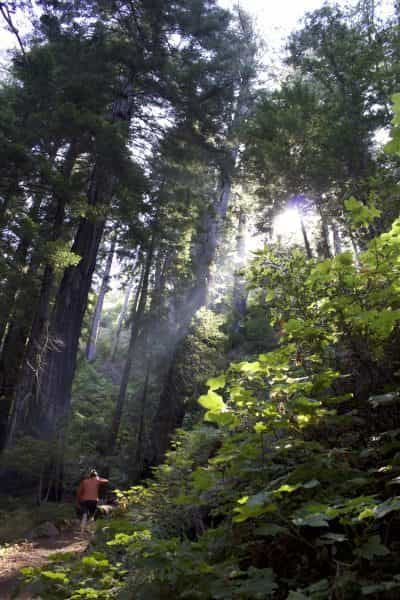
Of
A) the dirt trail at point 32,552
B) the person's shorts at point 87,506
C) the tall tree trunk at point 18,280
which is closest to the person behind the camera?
the dirt trail at point 32,552

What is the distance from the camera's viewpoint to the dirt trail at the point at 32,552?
509 cm

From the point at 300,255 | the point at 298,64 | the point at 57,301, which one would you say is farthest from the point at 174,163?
the point at 300,255

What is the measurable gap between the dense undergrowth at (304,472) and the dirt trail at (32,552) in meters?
1.91

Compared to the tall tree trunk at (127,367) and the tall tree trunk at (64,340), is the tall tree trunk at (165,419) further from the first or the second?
the tall tree trunk at (64,340)

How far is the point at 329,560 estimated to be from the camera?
6.53ft

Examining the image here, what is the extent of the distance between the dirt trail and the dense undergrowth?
1909 millimetres

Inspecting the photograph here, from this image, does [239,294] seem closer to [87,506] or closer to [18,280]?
[18,280]

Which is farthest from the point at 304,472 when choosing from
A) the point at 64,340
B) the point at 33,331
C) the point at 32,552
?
the point at 33,331

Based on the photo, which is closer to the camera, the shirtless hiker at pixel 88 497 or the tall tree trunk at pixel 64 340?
the shirtless hiker at pixel 88 497

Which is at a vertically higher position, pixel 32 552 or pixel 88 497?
pixel 88 497

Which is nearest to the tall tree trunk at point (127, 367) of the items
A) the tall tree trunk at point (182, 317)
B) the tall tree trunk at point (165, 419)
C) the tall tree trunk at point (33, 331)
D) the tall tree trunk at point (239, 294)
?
the tall tree trunk at point (182, 317)

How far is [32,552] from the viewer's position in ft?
21.4

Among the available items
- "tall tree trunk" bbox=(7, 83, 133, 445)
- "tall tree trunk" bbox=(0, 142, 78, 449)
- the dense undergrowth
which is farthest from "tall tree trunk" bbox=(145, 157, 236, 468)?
the dense undergrowth

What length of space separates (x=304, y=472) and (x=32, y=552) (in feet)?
20.0
